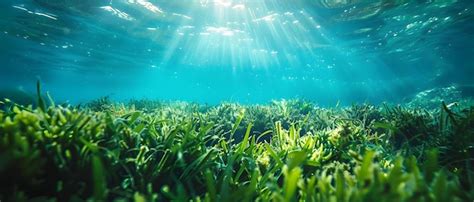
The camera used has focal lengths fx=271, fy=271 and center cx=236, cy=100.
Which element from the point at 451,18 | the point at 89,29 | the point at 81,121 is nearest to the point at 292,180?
the point at 81,121

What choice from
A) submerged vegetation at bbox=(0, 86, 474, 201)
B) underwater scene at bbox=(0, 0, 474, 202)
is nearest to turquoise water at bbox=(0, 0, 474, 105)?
underwater scene at bbox=(0, 0, 474, 202)

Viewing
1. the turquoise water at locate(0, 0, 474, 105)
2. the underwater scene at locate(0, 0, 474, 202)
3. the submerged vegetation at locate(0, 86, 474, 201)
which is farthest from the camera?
the turquoise water at locate(0, 0, 474, 105)

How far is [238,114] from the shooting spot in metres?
5.26

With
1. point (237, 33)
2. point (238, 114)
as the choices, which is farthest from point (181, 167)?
point (237, 33)

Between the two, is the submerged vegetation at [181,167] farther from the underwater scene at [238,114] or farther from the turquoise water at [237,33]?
the turquoise water at [237,33]

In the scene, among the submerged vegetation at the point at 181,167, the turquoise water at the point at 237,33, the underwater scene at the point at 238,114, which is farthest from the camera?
the turquoise water at the point at 237,33

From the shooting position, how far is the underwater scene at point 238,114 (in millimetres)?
1585

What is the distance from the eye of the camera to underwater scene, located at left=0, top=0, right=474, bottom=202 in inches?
62.4

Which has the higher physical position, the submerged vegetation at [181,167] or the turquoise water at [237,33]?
the submerged vegetation at [181,167]

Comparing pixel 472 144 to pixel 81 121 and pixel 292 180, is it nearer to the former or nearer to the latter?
pixel 292 180

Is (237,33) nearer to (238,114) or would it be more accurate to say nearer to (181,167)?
(238,114)

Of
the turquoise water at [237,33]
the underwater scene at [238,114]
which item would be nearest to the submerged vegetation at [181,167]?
the underwater scene at [238,114]

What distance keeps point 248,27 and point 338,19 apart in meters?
7.10

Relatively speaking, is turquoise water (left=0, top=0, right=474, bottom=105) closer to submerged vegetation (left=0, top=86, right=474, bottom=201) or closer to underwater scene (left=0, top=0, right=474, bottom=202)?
underwater scene (left=0, top=0, right=474, bottom=202)
